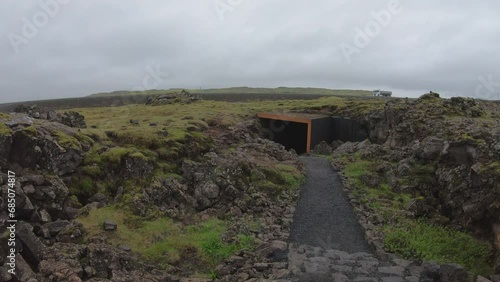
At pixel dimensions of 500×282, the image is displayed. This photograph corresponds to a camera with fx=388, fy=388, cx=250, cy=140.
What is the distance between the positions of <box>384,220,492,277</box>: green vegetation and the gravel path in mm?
1337

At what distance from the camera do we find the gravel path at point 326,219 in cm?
1638

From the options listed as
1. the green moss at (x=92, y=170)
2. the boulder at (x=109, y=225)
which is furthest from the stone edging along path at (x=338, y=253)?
the green moss at (x=92, y=170)

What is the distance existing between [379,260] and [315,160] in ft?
60.5

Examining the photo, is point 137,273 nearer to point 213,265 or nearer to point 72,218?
point 213,265

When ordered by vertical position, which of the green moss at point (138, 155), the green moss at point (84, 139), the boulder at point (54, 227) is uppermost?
the green moss at point (84, 139)

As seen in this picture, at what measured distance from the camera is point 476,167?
686 inches

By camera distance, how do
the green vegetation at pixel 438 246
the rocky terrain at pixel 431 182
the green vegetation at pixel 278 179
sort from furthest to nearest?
the green vegetation at pixel 278 179 → the rocky terrain at pixel 431 182 → the green vegetation at pixel 438 246

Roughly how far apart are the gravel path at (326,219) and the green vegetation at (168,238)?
311 cm

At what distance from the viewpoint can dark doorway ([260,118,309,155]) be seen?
42062 mm

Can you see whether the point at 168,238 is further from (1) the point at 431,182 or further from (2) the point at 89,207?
(1) the point at 431,182

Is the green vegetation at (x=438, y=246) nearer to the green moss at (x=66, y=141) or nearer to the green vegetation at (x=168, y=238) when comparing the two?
the green vegetation at (x=168, y=238)

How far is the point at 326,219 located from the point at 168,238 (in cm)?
779

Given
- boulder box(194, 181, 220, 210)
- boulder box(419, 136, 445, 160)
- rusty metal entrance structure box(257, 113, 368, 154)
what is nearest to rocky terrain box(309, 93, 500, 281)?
boulder box(419, 136, 445, 160)

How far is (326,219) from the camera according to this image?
19.0 meters
